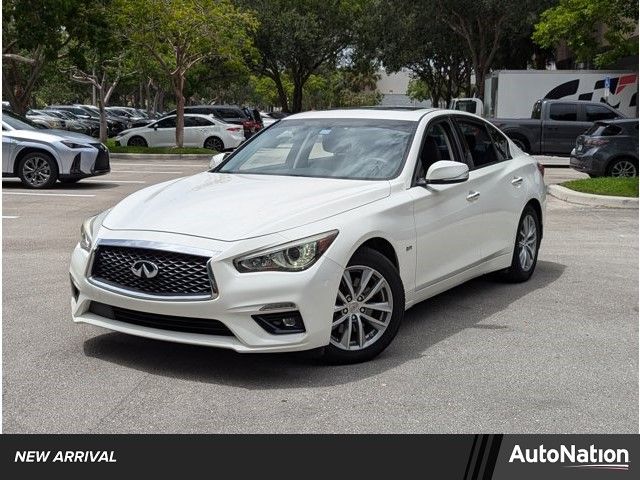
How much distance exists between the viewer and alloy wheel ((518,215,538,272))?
7.84 meters

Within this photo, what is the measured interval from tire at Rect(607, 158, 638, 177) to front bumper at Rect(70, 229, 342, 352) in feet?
45.5

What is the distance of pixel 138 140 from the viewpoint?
30812mm

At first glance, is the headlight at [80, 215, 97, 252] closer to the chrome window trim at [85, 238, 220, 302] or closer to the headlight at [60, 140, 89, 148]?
the chrome window trim at [85, 238, 220, 302]

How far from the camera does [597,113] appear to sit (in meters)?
24.8

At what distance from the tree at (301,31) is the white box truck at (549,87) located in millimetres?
14746

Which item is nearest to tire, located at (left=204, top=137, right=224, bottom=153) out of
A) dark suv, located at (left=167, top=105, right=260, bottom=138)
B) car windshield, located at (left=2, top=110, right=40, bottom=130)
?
dark suv, located at (left=167, top=105, right=260, bottom=138)

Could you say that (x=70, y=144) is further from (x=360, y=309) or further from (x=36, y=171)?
(x=360, y=309)

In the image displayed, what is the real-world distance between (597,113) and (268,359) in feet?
69.8

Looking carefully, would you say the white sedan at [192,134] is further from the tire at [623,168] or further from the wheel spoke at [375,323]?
the wheel spoke at [375,323]

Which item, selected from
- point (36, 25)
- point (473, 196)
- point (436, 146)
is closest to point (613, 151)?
point (473, 196)

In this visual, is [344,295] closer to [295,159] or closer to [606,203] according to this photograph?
[295,159]

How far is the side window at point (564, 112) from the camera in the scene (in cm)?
2462

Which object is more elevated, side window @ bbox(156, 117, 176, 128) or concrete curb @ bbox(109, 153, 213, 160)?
side window @ bbox(156, 117, 176, 128)

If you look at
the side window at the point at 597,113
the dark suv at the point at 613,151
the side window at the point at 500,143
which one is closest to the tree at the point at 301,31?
the side window at the point at 597,113
